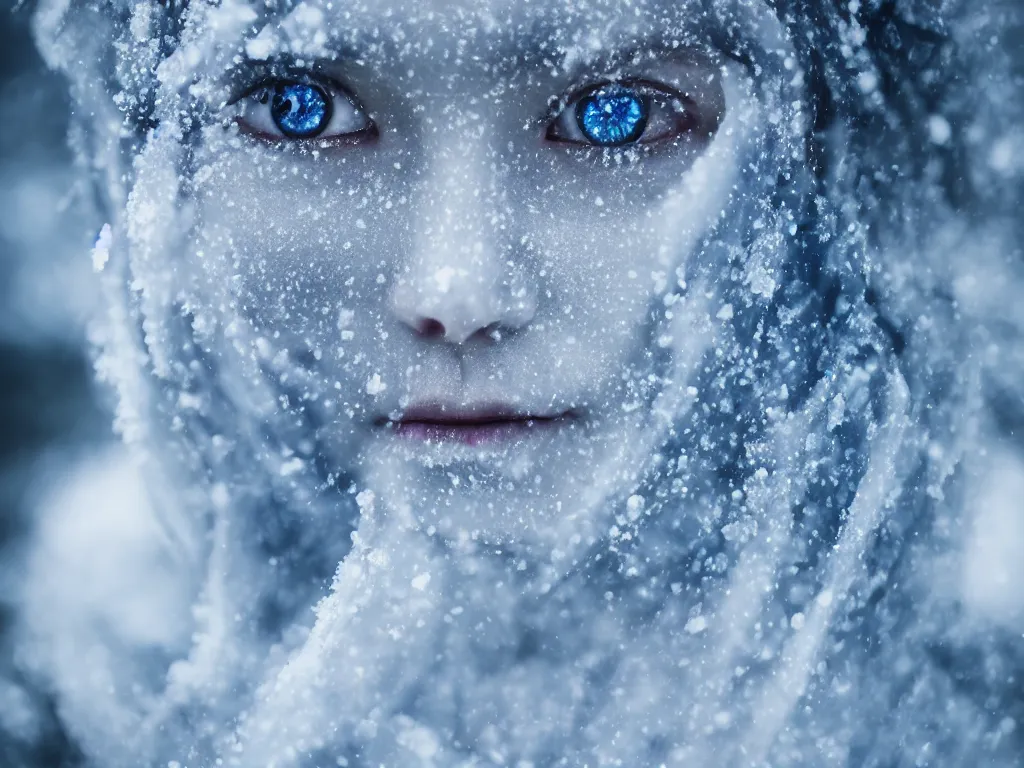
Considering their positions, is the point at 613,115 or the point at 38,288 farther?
the point at 38,288

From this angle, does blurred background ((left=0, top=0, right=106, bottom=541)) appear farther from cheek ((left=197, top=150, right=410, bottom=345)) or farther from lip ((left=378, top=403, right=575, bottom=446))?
lip ((left=378, top=403, right=575, bottom=446))

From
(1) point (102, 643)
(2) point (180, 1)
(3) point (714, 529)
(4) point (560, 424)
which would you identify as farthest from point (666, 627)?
(2) point (180, 1)

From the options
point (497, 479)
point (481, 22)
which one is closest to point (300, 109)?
point (481, 22)

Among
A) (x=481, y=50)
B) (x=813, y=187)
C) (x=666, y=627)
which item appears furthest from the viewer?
(x=666, y=627)

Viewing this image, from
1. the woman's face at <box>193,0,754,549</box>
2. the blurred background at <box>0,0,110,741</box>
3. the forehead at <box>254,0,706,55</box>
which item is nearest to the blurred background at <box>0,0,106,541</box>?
the blurred background at <box>0,0,110,741</box>

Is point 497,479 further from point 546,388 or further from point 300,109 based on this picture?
→ point 300,109

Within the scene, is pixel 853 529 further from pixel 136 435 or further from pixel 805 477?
pixel 136 435

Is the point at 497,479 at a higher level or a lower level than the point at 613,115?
lower
